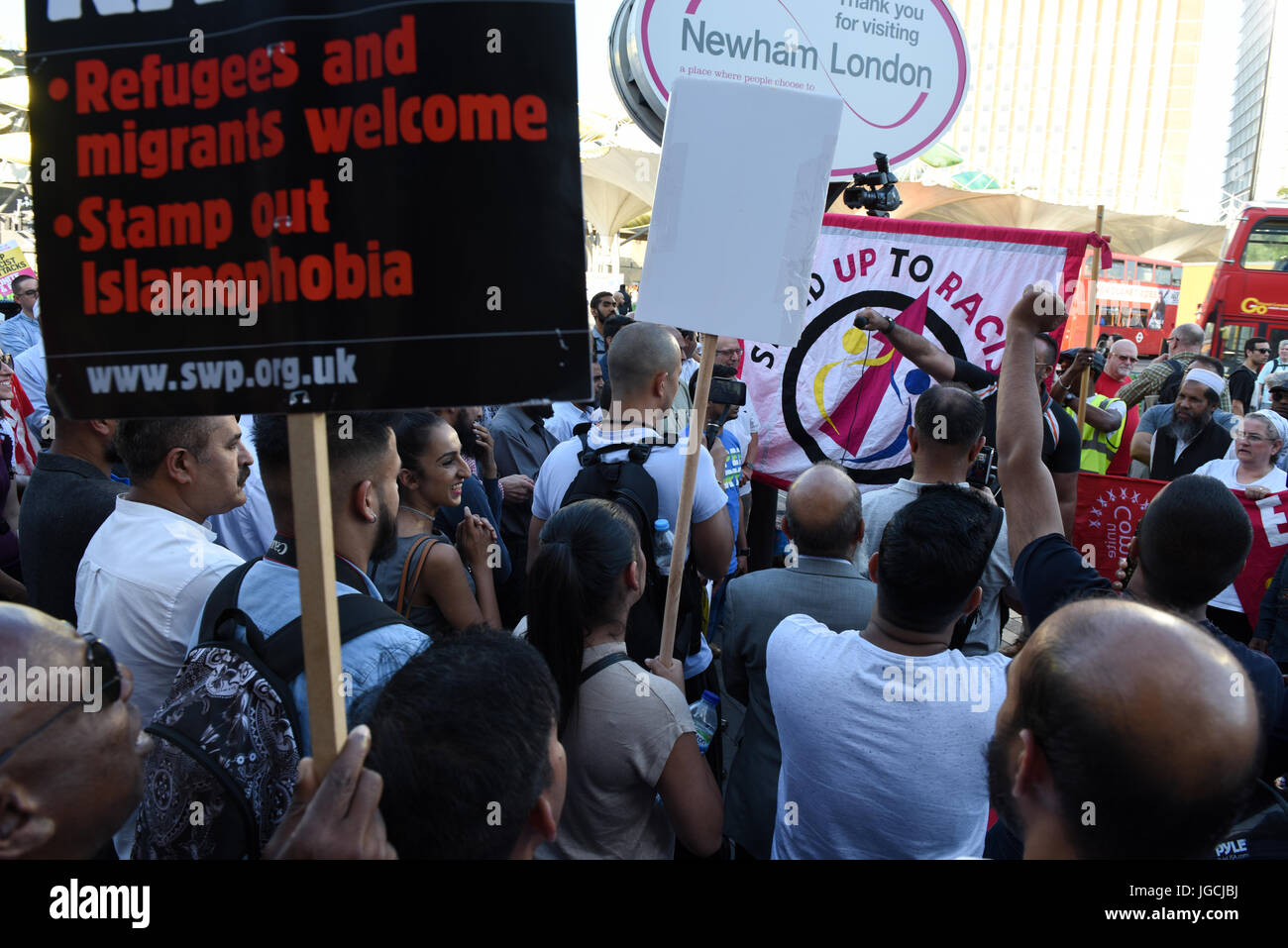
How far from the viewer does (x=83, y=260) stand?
1424 millimetres

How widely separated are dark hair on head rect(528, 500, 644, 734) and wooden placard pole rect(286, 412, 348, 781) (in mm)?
722

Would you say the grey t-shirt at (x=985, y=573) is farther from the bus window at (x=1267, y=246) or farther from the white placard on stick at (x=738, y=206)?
the bus window at (x=1267, y=246)

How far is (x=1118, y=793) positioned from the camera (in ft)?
3.59

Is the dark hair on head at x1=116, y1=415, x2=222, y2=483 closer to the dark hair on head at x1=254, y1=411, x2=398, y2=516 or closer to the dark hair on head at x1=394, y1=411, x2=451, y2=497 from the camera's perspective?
the dark hair on head at x1=254, y1=411, x2=398, y2=516

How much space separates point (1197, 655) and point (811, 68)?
3.07m

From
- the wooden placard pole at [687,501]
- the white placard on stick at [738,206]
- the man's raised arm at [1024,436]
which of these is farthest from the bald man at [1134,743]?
the white placard on stick at [738,206]

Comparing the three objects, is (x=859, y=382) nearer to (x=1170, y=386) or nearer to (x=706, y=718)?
(x=706, y=718)

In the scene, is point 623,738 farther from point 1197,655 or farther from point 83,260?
point 83,260

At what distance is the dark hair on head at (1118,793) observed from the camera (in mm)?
1087

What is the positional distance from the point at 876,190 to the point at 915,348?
71 cm

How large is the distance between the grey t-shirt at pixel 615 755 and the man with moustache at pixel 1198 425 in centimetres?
479

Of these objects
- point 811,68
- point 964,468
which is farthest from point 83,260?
point 811,68

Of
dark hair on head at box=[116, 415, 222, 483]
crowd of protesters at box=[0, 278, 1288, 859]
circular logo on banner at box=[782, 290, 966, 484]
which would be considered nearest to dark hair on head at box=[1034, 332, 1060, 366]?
circular logo on banner at box=[782, 290, 966, 484]
